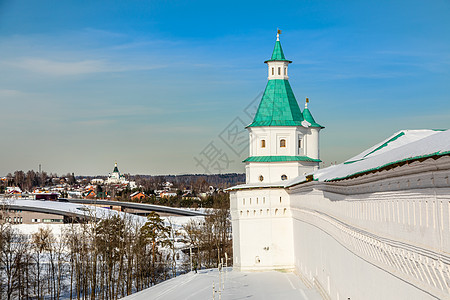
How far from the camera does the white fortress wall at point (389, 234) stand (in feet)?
24.3

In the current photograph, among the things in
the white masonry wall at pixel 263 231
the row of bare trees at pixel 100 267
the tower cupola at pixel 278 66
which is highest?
the tower cupola at pixel 278 66

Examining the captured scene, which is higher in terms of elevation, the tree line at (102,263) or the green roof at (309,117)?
the green roof at (309,117)

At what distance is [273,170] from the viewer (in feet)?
112

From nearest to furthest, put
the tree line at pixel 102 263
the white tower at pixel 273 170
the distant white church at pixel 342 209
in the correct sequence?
the distant white church at pixel 342 209, the white tower at pixel 273 170, the tree line at pixel 102 263

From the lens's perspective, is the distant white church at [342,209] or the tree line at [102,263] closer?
the distant white church at [342,209]

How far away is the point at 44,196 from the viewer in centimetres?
11206

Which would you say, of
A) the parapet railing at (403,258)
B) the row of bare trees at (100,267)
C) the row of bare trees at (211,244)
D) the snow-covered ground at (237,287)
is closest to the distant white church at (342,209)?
the parapet railing at (403,258)

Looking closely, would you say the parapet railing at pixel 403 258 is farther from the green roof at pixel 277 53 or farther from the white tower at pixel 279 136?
the green roof at pixel 277 53

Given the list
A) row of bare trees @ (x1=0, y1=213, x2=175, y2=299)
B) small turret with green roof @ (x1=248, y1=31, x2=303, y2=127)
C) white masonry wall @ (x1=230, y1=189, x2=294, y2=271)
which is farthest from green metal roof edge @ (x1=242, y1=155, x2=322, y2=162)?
row of bare trees @ (x1=0, y1=213, x2=175, y2=299)

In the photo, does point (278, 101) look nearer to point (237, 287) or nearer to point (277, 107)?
point (277, 107)

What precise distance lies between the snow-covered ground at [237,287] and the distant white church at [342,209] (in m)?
0.76

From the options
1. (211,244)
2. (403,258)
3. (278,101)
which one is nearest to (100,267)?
(211,244)

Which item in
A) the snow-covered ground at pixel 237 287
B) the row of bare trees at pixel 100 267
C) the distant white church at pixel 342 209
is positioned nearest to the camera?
the distant white church at pixel 342 209

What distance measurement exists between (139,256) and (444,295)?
108ft
